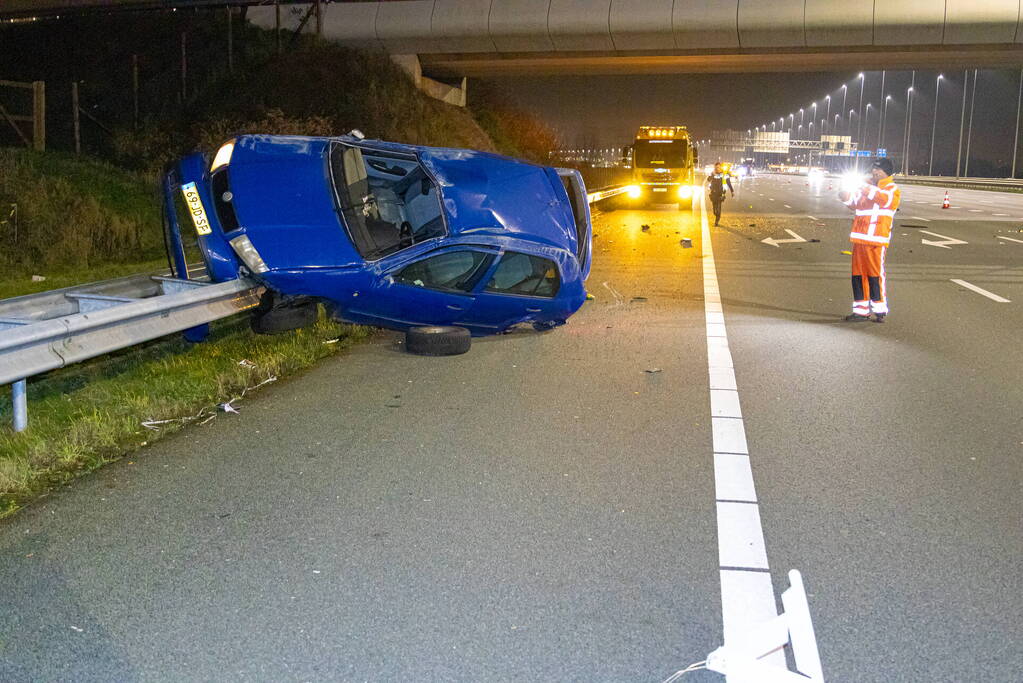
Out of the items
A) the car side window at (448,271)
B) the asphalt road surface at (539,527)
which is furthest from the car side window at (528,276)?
the asphalt road surface at (539,527)

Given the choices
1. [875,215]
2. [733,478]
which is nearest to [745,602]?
[733,478]

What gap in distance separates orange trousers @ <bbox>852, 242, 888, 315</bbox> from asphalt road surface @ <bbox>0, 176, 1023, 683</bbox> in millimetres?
2128

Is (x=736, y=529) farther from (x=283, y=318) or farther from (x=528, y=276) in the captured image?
(x=283, y=318)

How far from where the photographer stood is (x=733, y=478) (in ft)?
19.1

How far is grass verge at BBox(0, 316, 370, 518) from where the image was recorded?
5.82 meters

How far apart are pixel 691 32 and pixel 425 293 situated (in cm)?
3471

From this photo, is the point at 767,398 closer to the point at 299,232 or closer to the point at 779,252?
the point at 299,232

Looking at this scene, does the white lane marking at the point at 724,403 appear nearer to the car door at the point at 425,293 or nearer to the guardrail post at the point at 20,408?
the car door at the point at 425,293

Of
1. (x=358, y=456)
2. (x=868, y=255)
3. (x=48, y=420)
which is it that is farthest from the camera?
(x=868, y=255)

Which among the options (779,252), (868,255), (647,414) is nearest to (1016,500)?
(647,414)

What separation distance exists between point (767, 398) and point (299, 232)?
3.98 m

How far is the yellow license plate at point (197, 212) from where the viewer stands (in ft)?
30.4

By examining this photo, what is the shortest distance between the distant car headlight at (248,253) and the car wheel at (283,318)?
0.51m

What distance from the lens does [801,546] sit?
4793 mm
